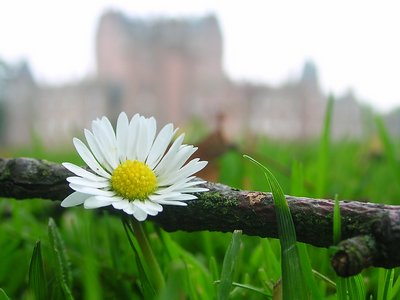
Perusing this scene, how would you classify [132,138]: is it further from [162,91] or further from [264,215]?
[162,91]

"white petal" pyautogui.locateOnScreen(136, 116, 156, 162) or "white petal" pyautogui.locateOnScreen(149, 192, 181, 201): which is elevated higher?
"white petal" pyautogui.locateOnScreen(136, 116, 156, 162)

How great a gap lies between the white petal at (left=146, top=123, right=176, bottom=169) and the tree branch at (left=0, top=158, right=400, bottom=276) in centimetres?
3

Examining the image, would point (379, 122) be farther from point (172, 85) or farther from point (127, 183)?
point (172, 85)

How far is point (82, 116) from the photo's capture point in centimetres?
1259

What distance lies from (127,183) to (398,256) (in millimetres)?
131

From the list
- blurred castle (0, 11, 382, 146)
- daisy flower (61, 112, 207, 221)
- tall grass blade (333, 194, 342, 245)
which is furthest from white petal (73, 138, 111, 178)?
blurred castle (0, 11, 382, 146)

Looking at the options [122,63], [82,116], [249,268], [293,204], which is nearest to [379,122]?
[249,268]

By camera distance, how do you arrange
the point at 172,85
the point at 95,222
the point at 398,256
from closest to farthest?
the point at 398,256, the point at 95,222, the point at 172,85

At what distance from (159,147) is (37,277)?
96 millimetres

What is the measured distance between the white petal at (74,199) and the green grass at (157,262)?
1.1 inches

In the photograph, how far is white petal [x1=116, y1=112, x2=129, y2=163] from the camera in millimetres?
271

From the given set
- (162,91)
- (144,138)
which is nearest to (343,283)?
(144,138)

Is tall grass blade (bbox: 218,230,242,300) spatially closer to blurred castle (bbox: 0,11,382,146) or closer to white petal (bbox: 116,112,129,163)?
white petal (bbox: 116,112,129,163)

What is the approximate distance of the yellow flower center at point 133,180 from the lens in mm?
244
